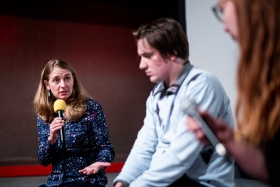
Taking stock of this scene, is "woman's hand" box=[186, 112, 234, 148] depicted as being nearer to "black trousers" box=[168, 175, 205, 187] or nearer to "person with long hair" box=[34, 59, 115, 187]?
"black trousers" box=[168, 175, 205, 187]

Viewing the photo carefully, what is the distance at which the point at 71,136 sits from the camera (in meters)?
1.78

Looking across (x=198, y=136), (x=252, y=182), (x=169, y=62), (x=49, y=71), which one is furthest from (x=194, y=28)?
(x=198, y=136)

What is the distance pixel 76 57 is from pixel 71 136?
2852mm

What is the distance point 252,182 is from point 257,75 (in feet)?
7.76

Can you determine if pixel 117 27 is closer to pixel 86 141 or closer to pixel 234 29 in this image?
pixel 86 141

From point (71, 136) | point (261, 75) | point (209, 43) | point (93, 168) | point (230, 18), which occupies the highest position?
point (209, 43)

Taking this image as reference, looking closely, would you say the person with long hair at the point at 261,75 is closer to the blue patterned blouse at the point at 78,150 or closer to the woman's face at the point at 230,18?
the woman's face at the point at 230,18

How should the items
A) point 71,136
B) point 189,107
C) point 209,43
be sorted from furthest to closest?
point 209,43 → point 71,136 → point 189,107

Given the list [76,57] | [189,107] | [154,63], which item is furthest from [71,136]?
[76,57]

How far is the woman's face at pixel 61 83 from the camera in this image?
6.01 feet

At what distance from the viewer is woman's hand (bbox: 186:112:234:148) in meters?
0.81

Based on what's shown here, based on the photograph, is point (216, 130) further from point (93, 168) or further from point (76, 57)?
point (76, 57)

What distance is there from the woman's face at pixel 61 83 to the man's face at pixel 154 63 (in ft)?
2.17

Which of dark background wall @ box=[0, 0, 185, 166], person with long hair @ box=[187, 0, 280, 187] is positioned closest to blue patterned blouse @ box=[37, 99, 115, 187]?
person with long hair @ box=[187, 0, 280, 187]
